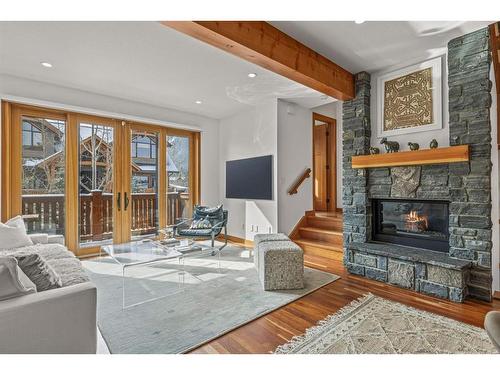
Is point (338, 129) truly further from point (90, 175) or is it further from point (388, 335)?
point (90, 175)

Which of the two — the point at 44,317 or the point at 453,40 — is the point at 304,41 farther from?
the point at 44,317

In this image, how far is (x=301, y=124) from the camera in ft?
16.3

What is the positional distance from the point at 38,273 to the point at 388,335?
8.26ft

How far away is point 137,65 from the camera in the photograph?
3.28m

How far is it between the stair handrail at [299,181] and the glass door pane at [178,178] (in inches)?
91.2

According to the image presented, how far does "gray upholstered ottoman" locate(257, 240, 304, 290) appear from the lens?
9.39ft

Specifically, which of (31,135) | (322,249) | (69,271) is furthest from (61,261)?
(322,249)

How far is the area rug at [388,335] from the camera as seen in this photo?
181cm

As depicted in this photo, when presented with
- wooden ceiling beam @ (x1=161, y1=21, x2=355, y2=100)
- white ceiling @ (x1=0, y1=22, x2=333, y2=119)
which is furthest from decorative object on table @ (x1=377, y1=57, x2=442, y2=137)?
white ceiling @ (x1=0, y1=22, x2=333, y2=119)

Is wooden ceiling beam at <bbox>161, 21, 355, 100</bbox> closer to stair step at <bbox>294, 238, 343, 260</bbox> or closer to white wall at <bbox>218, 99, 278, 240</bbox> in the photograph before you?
white wall at <bbox>218, 99, 278, 240</bbox>

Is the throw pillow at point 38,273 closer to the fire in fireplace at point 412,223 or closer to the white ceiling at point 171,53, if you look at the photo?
the white ceiling at point 171,53

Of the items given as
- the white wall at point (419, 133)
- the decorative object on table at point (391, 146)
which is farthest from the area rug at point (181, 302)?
the white wall at point (419, 133)
